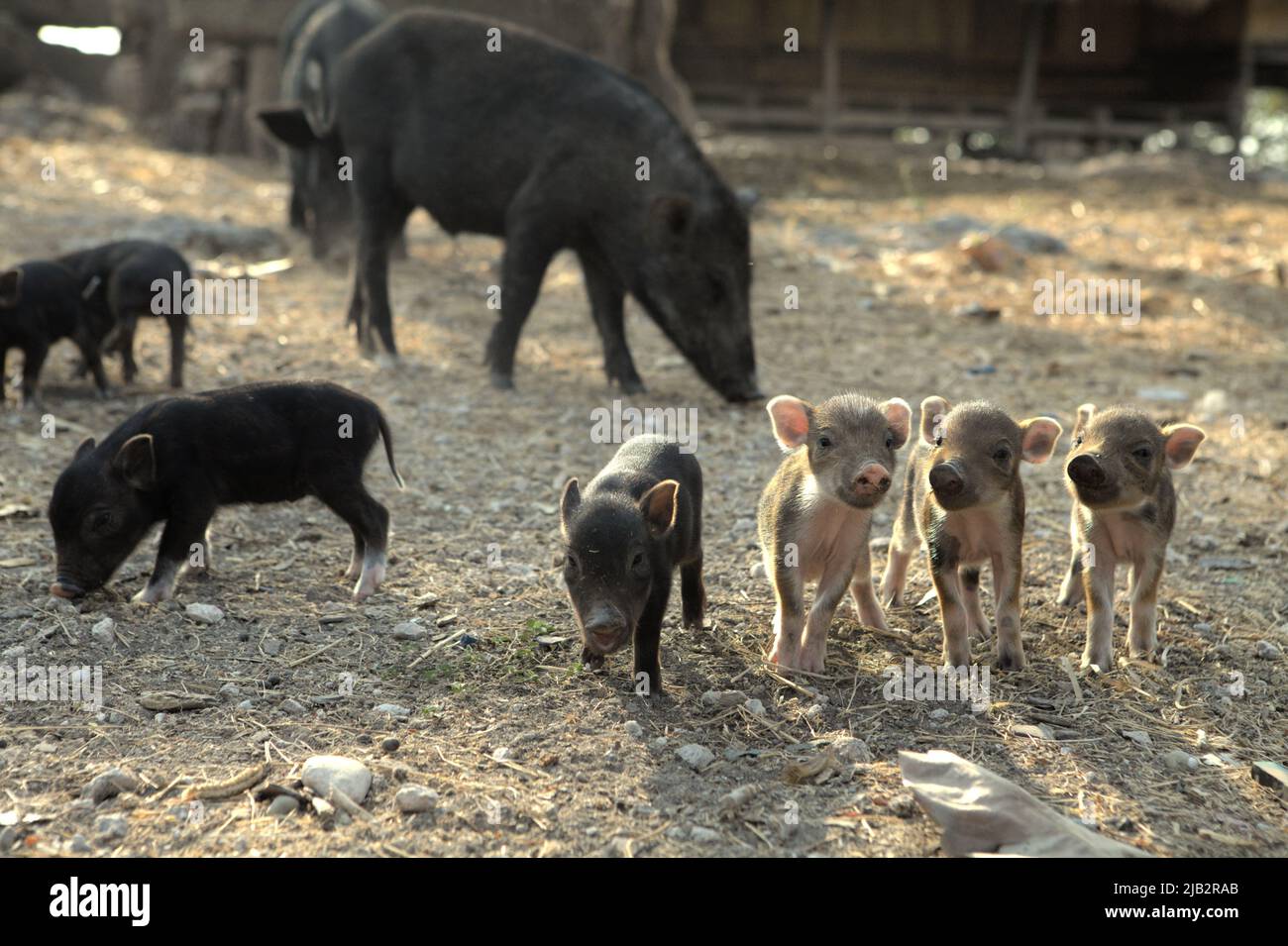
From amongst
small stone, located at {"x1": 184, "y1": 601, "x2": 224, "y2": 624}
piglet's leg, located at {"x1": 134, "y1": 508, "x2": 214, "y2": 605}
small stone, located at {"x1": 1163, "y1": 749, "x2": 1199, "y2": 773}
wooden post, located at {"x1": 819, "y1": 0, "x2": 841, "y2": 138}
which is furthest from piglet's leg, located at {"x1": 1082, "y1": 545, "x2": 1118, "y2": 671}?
wooden post, located at {"x1": 819, "y1": 0, "x2": 841, "y2": 138}

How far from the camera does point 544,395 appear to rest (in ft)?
26.8

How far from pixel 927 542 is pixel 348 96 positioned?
5.39m

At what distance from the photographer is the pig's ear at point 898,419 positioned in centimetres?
465

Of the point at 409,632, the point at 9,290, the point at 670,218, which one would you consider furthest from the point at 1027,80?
the point at 409,632

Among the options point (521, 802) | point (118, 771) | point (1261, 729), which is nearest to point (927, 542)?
point (1261, 729)

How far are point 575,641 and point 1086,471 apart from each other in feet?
5.80

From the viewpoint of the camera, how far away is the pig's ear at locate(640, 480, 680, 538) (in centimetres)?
430

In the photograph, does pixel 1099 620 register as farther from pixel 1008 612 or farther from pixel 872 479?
pixel 872 479

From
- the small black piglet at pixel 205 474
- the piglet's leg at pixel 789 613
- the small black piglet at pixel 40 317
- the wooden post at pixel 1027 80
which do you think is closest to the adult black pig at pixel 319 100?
the small black piglet at pixel 40 317

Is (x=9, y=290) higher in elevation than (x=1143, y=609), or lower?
higher

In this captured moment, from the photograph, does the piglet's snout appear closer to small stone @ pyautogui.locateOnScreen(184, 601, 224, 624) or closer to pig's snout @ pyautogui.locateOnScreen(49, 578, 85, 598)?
small stone @ pyautogui.locateOnScreen(184, 601, 224, 624)

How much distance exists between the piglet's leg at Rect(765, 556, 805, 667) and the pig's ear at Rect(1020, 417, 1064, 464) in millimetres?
846

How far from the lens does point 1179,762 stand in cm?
407

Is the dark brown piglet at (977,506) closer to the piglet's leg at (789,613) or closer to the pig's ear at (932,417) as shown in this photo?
the pig's ear at (932,417)
